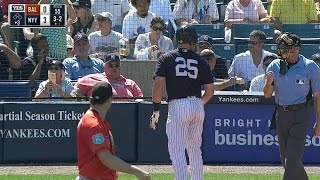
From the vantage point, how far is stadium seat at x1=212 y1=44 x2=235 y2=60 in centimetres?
1505

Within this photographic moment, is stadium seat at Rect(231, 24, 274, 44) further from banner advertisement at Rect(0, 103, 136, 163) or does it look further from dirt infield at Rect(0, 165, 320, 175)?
dirt infield at Rect(0, 165, 320, 175)

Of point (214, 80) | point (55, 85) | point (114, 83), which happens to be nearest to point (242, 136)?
point (214, 80)

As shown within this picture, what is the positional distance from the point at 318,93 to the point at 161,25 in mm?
5110

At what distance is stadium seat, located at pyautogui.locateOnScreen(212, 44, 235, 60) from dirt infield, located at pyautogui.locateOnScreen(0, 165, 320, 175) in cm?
277

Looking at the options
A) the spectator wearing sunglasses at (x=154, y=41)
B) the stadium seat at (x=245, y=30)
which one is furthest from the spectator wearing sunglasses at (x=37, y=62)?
the stadium seat at (x=245, y=30)

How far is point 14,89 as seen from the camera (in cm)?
1337

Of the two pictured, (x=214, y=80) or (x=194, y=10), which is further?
(x=194, y=10)

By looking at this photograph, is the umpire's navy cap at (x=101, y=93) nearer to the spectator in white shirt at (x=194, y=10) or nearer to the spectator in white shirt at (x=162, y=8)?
the spectator in white shirt at (x=162, y=8)

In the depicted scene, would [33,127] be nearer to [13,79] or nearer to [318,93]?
[13,79]

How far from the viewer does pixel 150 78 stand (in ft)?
45.8

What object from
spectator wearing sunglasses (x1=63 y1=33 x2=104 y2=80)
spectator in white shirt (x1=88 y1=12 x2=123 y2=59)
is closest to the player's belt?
spectator wearing sunglasses (x1=63 y1=33 x2=104 y2=80)

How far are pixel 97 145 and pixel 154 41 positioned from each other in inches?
314

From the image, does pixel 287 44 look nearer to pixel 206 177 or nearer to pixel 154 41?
pixel 206 177

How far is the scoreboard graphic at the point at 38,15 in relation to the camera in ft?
45.7
